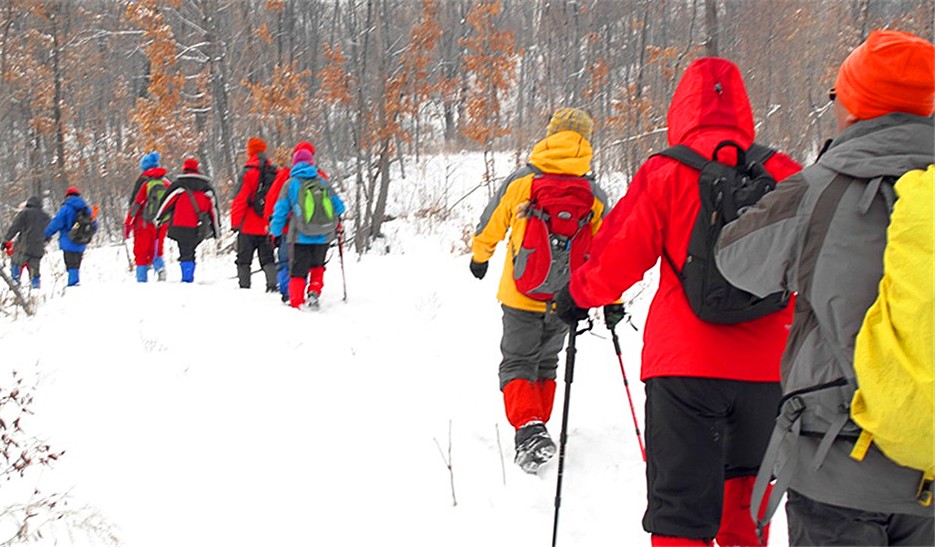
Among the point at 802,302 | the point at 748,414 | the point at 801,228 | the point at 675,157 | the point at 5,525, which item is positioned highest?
the point at 675,157

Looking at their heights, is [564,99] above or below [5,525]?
above

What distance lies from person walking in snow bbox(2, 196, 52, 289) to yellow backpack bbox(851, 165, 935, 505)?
14242 millimetres

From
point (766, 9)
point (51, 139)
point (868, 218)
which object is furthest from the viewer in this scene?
point (51, 139)

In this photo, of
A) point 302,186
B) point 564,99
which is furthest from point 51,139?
point 302,186

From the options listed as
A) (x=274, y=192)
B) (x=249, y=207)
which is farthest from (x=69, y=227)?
(x=274, y=192)

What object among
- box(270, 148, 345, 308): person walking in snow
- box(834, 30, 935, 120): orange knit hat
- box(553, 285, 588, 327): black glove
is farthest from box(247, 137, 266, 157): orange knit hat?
box(834, 30, 935, 120): orange knit hat

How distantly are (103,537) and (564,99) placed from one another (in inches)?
603

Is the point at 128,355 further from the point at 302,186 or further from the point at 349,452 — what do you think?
the point at 302,186

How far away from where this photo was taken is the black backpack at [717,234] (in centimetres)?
285

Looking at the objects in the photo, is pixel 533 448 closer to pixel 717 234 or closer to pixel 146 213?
pixel 717 234

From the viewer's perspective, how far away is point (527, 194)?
479 cm

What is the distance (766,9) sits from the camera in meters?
19.5

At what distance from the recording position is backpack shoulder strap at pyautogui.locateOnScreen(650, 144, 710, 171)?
116 inches

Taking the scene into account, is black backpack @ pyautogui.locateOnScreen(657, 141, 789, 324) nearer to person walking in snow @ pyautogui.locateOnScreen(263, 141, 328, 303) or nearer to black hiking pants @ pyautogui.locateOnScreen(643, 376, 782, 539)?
black hiking pants @ pyautogui.locateOnScreen(643, 376, 782, 539)
